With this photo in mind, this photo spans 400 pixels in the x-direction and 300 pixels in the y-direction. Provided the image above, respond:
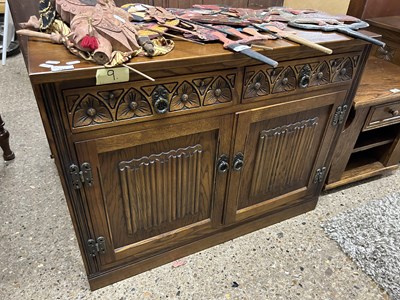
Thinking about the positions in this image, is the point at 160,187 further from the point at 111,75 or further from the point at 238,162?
the point at 111,75

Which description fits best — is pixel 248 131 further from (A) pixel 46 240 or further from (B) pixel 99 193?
(A) pixel 46 240

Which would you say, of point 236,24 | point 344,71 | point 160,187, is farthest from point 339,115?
point 160,187

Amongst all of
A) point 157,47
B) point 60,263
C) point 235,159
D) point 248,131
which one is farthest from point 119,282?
point 157,47

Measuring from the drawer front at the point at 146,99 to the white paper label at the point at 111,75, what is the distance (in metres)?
0.03

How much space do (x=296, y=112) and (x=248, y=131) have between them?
8.1 inches

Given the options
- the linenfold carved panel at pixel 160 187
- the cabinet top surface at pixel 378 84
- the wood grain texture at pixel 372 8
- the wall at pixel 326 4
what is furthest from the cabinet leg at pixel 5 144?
the wood grain texture at pixel 372 8

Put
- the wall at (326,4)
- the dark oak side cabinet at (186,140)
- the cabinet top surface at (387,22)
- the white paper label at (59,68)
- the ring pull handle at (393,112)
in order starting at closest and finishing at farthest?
the white paper label at (59,68), the dark oak side cabinet at (186,140), the ring pull handle at (393,112), the cabinet top surface at (387,22), the wall at (326,4)

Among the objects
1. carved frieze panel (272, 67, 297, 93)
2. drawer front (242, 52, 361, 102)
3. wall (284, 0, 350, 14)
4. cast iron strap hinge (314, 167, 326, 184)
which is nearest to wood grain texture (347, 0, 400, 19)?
wall (284, 0, 350, 14)

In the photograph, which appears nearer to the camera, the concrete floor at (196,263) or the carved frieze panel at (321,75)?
the carved frieze panel at (321,75)

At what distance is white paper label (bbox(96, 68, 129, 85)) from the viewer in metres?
0.73

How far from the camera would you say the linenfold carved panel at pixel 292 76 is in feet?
3.18

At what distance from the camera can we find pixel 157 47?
0.83 m

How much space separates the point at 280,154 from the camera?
4.04ft

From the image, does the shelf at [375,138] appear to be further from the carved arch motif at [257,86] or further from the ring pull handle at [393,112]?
the carved arch motif at [257,86]
